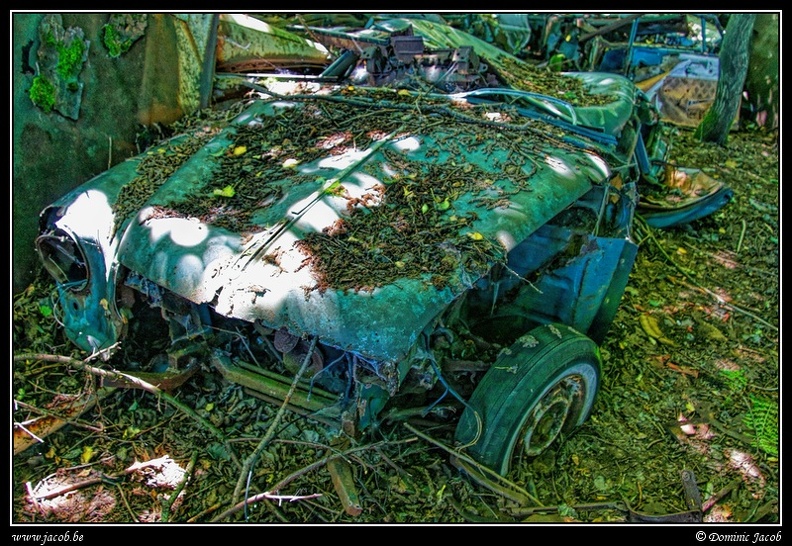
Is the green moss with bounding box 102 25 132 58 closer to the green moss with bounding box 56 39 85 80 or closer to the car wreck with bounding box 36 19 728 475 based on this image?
the green moss with bounding box 56 39 85 80

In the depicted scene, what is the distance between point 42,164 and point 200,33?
1.48m

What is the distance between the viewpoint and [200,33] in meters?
4.39

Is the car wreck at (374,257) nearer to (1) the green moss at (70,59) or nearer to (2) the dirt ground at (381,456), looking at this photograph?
(2) the dirt ground at (381,456)

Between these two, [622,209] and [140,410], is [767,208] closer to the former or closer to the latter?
[622,209]

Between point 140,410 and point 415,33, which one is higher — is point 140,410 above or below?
below

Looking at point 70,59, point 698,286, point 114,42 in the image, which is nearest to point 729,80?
point 698,286

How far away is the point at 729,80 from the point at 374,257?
6.78m

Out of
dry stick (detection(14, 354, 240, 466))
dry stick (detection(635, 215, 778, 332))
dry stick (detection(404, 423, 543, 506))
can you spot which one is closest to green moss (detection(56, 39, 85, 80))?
dry stick (detection(14, 354, 240, 466))

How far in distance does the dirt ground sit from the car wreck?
0.16 meters

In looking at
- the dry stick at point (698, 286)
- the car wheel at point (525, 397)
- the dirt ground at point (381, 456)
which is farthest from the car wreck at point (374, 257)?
the dry stick at point (698, 286)

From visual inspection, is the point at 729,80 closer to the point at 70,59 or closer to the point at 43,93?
the point at 70,59

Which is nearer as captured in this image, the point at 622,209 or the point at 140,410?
the point at 140,410

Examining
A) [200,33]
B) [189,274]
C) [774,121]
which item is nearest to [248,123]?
[200,33]

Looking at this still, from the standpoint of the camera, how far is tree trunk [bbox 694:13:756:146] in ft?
24.3
